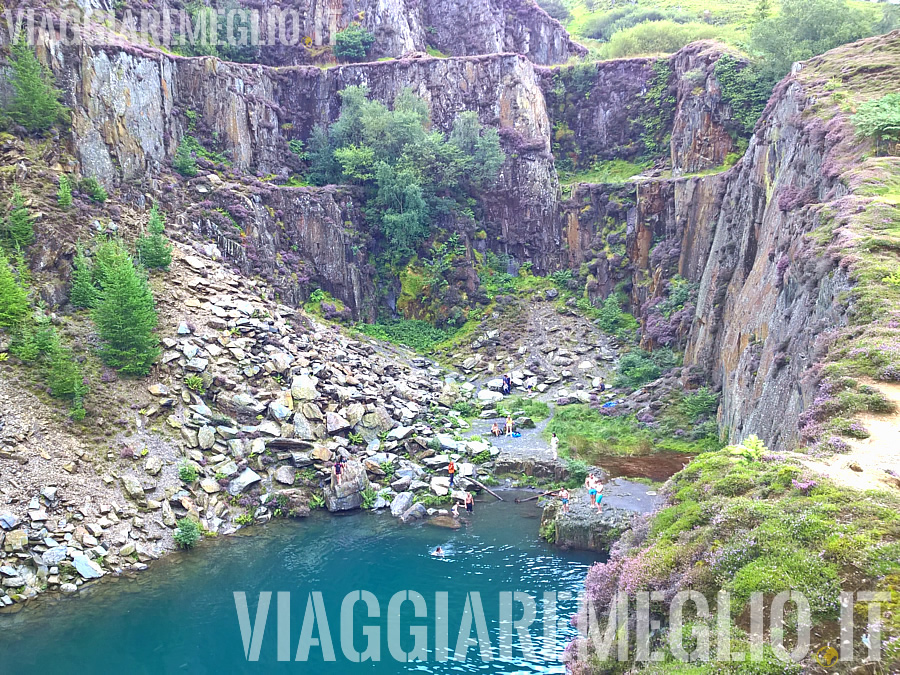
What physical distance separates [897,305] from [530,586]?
13665 millimetres

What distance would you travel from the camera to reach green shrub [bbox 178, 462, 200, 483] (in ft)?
79.7

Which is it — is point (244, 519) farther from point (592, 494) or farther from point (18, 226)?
point (18, 226)

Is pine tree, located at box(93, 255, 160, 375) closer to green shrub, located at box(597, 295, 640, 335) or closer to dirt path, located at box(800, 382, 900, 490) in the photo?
dirt path, located at box(800, 382, 900, 490)

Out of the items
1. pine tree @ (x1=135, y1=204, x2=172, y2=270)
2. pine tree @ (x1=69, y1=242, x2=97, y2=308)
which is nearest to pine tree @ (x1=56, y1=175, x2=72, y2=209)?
pine tree @ (x1=135, y1=204, x2=172, y2=270)

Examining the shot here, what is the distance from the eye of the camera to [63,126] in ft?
114

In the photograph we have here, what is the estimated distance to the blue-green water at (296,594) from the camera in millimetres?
15906

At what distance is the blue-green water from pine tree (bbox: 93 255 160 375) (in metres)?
9.80

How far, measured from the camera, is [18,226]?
2850cm

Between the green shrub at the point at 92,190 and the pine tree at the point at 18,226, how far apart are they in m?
4.80

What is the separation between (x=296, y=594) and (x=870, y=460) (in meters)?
16.9

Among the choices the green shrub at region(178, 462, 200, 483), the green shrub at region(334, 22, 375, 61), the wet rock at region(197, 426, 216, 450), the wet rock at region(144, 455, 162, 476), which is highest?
the green shrub at region(334, 22, 375, 61)

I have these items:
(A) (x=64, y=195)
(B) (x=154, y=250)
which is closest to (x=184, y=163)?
(A) (x=64, y=195)

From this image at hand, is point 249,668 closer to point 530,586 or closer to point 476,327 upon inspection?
point 530,586

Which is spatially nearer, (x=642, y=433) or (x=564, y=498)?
(x=564, y=498)
